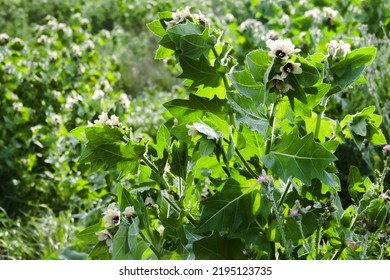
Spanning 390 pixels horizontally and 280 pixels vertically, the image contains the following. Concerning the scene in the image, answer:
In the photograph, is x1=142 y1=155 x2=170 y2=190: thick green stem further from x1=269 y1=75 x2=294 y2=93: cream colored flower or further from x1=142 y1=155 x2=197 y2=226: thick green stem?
x1=269 y1=75 x2=294 y2=93: cream colored flower

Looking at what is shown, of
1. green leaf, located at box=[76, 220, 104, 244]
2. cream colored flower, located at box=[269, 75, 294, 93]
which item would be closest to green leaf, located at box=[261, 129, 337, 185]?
cream colored flower, located at box=[269, 75, 294, 93]

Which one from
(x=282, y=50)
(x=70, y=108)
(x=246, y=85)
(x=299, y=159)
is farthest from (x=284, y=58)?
(x=70, y=108)

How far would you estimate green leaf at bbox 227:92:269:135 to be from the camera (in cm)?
151

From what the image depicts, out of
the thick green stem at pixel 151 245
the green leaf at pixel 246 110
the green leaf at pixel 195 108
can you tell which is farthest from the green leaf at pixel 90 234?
the green leaf at pixel 246 110

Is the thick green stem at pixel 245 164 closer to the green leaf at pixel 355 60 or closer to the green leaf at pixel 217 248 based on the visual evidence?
the green leaf at pixel 217 248

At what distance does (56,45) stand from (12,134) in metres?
0.87

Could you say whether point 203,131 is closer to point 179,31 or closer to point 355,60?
point 179,31

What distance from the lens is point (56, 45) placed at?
4.48m

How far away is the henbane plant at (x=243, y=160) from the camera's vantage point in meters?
1.49

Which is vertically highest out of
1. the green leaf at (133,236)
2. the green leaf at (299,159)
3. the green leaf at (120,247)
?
the green leaf at (299,159)

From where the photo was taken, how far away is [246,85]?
1524mm

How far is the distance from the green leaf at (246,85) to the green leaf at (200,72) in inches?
5.2

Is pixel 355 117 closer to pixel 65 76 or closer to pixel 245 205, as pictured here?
pixel 245 205

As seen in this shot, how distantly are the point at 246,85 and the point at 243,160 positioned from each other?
190 mm
